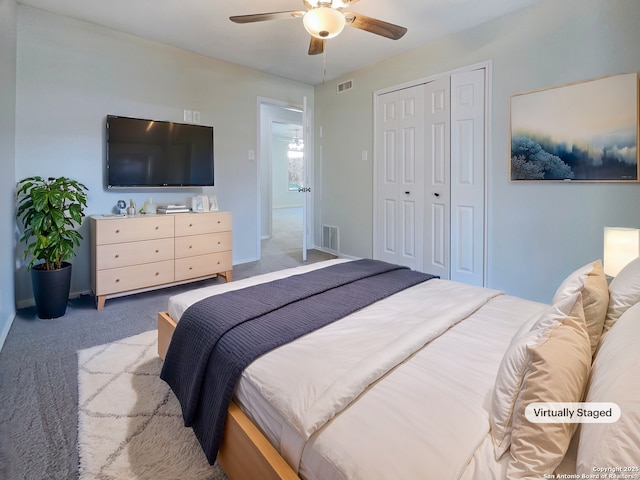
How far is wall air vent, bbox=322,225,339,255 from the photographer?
16.9ft

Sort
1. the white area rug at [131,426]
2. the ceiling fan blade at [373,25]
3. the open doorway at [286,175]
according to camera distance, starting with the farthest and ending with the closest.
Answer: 1. the open doorway at [286,175]
2. the ceiling fan blade at [373,25]
3. the white area rug at [131,426]

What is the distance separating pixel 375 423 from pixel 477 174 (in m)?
3.09

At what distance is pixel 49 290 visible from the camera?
2.76 meters

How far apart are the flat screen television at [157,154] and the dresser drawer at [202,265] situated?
828 millimetres

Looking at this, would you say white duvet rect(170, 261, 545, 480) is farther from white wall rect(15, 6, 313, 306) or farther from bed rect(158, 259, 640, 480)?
white wall rect(15, 6, 313, 306)

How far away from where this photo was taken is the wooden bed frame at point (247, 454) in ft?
3.21

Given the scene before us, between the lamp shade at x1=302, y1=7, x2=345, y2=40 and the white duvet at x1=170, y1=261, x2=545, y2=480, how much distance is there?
5.71 feet

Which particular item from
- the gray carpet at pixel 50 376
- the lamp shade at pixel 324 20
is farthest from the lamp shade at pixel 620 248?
the gray carpet at pixel 50 376

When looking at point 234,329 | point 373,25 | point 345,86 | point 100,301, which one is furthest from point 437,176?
point 100,301

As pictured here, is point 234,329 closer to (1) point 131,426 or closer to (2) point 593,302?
(1) point 131,426

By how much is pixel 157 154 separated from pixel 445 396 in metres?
3.53

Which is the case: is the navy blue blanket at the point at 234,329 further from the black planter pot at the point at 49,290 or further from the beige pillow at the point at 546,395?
the black planter pot at the point at 49,290

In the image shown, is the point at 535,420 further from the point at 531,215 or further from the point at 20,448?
the point at 531,215

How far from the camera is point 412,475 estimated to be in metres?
0.75
